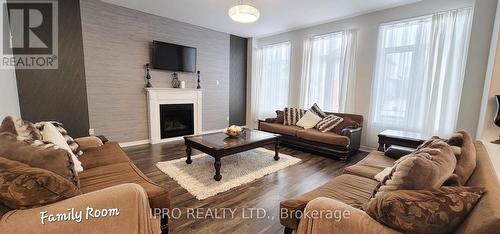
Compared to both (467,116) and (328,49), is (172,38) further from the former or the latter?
(467,116)

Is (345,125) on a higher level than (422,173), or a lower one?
lower

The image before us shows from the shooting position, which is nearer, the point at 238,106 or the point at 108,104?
the point at 108,104

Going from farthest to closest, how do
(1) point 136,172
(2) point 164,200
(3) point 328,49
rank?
(3) point 328,49, (1) point 136,172, (2) point 164,200

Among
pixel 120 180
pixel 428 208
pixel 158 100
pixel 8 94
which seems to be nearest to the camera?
pixel 428 208

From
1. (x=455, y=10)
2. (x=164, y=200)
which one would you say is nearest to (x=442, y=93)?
(x=455, y=10)

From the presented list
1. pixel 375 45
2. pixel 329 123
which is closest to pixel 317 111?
pixel 329 123

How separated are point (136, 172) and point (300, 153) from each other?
291 centimetres

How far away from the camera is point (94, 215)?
1.17 m

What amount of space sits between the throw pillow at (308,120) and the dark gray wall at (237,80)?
2.23 m

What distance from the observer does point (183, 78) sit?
5.03 metres

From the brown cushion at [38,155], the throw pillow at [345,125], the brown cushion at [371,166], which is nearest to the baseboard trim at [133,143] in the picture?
the brown cushion at [38,155]

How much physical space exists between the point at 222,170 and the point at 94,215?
77.5 inches

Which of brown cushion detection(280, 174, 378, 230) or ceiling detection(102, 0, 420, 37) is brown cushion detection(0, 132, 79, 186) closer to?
brown cushion detection(280, 174, 378, 230)

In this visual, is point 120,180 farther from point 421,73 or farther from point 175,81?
point 421,73
